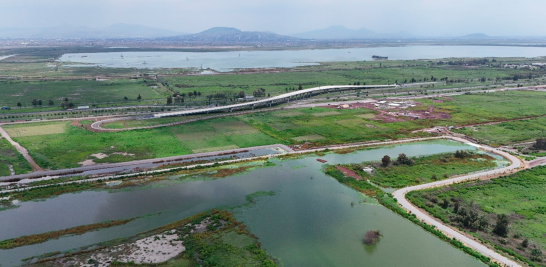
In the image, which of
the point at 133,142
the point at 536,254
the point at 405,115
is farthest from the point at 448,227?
the point at 405,115

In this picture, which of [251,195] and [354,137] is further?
[354,137]

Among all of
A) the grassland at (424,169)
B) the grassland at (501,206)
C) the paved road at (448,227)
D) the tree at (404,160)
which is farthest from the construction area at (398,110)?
the grassland at (501,206)

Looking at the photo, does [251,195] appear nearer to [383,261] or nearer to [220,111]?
[383,261]

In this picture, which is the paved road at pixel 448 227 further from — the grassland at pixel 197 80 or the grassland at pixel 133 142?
the grassland at pixel 197 80

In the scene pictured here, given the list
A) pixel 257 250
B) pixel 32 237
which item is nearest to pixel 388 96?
pixel 257 250

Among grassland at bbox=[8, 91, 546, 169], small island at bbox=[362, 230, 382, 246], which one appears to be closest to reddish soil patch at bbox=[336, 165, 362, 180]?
grassland at bbox=[8, 91, 546, 169]

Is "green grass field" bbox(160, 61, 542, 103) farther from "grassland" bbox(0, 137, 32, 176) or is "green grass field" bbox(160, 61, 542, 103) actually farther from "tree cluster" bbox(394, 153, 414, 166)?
"tree cluster" bbox(394, 153, 414, 166)
